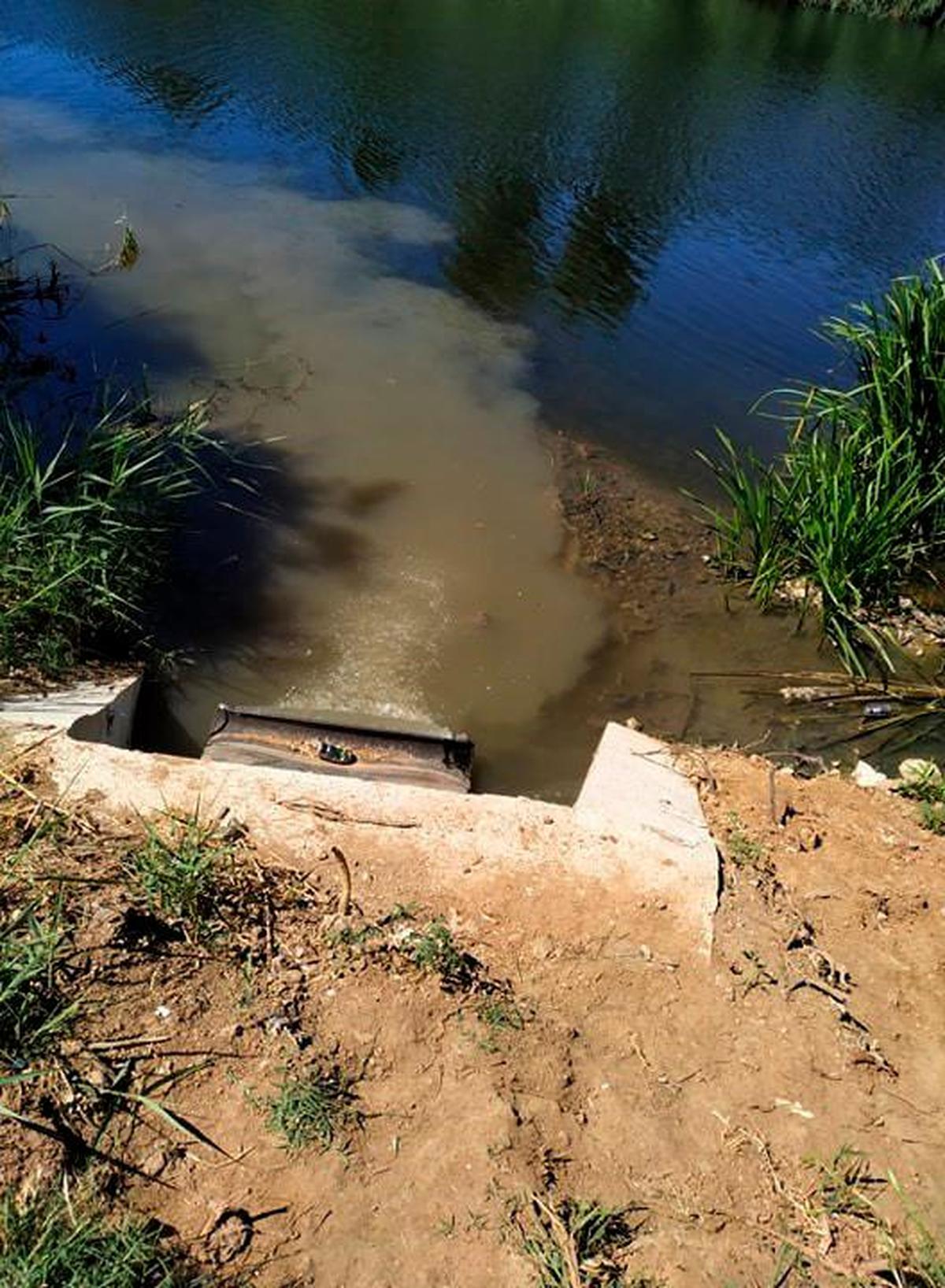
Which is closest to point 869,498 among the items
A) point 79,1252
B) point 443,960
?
point 443,960

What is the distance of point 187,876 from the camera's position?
2.64 metres

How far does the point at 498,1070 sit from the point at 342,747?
161 cm

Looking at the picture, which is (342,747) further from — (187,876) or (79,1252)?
(79,1252)

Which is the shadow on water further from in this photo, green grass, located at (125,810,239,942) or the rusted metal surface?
green grass, located at (125,810,239,942)

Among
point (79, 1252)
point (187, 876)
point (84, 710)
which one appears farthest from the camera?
point (84, 710)

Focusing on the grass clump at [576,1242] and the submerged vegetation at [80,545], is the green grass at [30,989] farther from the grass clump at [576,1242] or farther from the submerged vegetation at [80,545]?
the submerged vegetation at [80,545]

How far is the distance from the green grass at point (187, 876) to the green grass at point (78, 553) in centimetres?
140

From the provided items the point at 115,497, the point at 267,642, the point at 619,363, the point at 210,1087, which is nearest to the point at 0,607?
the point at 115,497

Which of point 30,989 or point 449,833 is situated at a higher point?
point 30,989

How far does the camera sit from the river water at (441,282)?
15.8ft

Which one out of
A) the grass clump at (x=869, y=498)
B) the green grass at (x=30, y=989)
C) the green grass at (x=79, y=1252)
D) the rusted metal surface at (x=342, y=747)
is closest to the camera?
the green grass at (x=79, y=1252)

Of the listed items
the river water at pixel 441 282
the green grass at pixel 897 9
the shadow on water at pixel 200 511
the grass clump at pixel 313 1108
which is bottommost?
the shadow on water at pixel 200 511

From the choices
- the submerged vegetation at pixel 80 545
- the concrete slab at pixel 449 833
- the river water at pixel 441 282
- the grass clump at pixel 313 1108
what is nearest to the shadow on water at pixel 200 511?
the river water at pixel 441 282

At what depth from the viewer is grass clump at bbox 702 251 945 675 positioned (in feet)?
16.2
